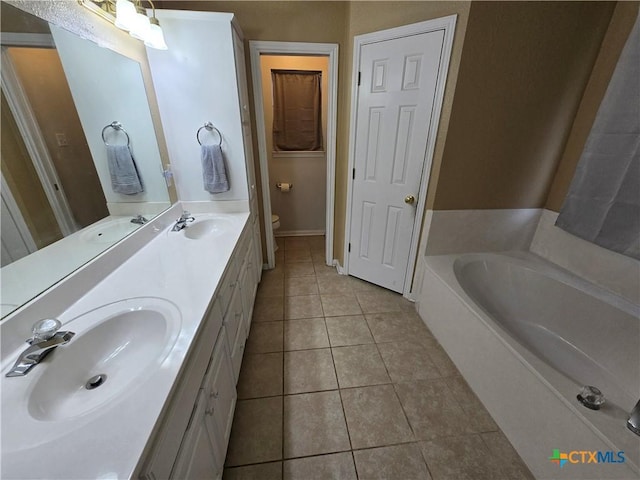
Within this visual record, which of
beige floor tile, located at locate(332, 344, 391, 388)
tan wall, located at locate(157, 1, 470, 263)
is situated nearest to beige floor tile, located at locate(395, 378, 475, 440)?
beige floor tile, located at locate(332, 344, 391, 388)

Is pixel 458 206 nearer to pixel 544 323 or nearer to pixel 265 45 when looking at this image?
pixel 544 323

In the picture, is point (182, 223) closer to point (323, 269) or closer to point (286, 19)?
point (323, 269)

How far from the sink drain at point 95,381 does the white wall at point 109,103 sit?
0.82 m

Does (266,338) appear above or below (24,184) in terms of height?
below

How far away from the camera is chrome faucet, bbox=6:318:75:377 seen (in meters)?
0.69

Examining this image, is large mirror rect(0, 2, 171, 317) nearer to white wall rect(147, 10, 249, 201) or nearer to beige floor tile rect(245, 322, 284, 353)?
white wall rect(147, 10, 249, 201)

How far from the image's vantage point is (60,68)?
3.28 feet

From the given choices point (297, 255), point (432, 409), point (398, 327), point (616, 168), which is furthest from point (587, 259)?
point (297, 255)

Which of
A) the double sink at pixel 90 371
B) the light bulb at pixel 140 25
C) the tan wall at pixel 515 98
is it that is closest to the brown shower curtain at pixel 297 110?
the light bulb at pixel 140 25

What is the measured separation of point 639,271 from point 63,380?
265cm

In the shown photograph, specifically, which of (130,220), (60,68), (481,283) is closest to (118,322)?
(130,220)

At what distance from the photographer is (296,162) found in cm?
333

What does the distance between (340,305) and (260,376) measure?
90 centimetres

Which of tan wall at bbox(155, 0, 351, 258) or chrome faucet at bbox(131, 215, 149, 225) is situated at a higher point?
tan wall at bbox(155, 0, 351, 258)
